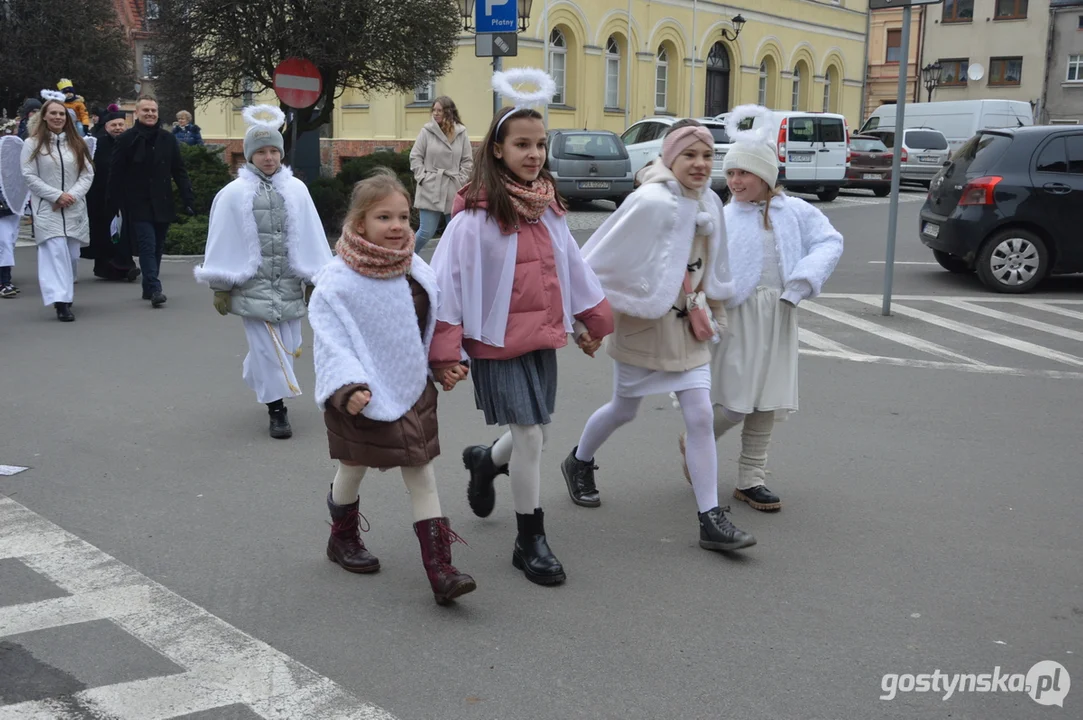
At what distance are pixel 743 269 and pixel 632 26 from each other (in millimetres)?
30719

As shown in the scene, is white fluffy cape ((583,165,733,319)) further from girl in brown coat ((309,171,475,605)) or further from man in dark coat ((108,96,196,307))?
man in dark coat ((108,96,196,307))

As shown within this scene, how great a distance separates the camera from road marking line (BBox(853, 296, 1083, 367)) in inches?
354

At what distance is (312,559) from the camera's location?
468 cm

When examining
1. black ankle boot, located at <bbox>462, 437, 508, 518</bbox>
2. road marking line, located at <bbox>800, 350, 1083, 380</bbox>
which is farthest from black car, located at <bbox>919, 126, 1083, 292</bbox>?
black ankle boot, located at <bbox>462, 437, 508, 518</bbox>

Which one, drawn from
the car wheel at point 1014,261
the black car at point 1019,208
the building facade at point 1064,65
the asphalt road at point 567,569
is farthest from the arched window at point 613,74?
the building facade at point 1064,65

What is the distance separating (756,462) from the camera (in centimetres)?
539

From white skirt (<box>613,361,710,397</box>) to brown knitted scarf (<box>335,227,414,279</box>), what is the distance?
1.25m

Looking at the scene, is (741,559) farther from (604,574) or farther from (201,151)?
(201,151)

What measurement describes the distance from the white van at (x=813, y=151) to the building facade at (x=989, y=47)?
34213 millimetres

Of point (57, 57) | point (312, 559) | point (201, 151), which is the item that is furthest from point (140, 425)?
point (57, 57)

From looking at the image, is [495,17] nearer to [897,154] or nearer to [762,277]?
[897,154]

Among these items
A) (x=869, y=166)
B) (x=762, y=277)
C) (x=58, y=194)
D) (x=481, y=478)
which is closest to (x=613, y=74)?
(x=869, y=166)

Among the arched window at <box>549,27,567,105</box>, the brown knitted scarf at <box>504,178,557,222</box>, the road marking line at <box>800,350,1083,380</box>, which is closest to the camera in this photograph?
the brown knitted scarf at <box>504,178,557,222</box>

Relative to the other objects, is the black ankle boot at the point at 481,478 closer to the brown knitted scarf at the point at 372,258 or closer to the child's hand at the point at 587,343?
the child's hand at the point at 587,343
